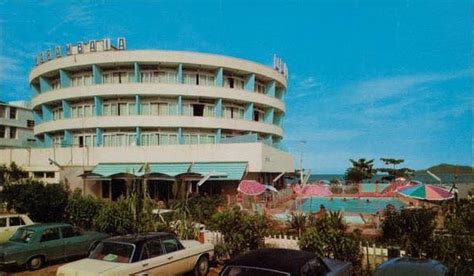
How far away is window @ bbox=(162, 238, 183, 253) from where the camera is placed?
31.4 ft

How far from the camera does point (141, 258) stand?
8.74 metres

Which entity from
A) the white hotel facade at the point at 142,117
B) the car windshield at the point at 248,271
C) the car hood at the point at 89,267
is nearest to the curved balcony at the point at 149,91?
the white hotel facade at the point at 142,117

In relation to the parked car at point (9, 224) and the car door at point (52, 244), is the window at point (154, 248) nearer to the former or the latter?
the car door at point (52, 244)

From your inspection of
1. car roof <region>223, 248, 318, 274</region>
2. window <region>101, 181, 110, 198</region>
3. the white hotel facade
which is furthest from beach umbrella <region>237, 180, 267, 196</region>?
car roof <region>223, 248, 318, 274</region>

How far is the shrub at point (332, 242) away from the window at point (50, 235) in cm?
744

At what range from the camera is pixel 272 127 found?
4116 cm

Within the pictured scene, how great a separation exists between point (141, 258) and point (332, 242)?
4.87 m

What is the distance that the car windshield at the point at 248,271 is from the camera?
22.0 feet

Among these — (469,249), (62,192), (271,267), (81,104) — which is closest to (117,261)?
(271,267)

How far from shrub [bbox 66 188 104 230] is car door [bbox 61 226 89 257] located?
4095mm

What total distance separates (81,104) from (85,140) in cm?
352

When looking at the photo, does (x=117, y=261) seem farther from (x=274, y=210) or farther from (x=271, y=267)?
(x=274, y=210)

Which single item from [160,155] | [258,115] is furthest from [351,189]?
[160,155]

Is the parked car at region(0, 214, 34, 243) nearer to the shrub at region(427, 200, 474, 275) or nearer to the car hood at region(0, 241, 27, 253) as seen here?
the car hood at region(0, 241, 27, 253)
